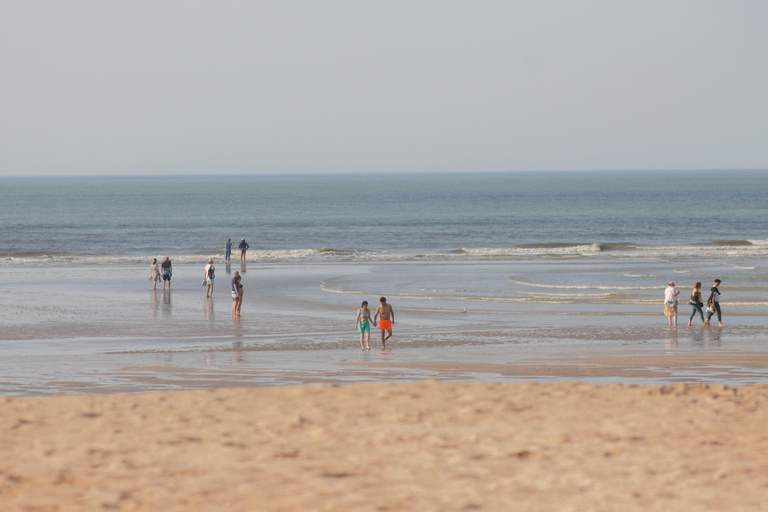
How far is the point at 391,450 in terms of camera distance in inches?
312

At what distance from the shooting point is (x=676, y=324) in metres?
20.5

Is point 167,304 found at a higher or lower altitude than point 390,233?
lower

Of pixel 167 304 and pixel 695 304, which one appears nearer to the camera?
pixel 695 304

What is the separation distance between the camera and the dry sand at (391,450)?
657 centimetres

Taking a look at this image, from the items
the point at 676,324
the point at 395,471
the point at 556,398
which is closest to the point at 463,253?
the point at 676,324

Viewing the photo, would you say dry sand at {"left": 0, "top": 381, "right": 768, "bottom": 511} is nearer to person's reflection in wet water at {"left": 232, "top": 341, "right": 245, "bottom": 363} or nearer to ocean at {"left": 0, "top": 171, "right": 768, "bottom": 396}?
ocean at {"left": 0, "top": 171, "right": 768, "bottom": 396}

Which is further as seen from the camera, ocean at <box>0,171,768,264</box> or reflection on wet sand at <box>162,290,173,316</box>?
ocean at <box>0,171,768,264</box>

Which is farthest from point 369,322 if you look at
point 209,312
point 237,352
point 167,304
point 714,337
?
point 167,304

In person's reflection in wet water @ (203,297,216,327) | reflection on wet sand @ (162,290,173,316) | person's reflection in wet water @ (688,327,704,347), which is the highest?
person's reflection in wet water @ (688,327,704,347)

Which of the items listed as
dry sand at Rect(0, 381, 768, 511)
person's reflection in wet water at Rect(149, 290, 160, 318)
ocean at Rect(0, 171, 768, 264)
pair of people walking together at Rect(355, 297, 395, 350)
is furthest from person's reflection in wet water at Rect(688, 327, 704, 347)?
ocean at Rect(0, 171, 768, 264)

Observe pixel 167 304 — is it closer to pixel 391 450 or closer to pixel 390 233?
pixel 391 450

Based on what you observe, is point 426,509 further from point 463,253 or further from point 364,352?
point 463,253

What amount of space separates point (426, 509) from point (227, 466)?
6.99ft

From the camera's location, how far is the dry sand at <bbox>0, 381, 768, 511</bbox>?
6.57 m
